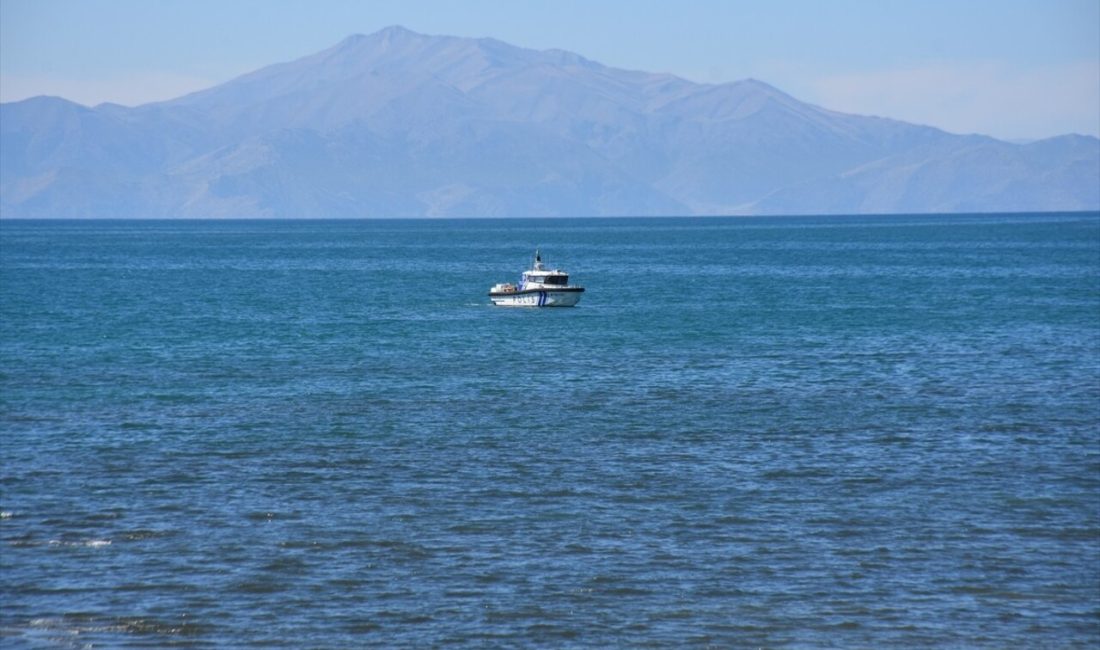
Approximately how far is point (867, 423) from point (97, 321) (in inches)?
1802

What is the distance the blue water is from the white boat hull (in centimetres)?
1373

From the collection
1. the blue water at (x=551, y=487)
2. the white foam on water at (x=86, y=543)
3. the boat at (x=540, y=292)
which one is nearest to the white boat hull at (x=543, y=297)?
the boat at (x=540, y=292)

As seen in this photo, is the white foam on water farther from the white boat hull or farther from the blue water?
the white boat hull

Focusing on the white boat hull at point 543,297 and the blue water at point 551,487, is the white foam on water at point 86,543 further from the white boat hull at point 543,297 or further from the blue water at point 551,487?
the white boat hull at point 543,297

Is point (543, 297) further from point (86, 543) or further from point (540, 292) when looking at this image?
point (86, 543)

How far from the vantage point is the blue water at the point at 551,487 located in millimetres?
22281

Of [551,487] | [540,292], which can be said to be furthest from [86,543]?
[540,292]

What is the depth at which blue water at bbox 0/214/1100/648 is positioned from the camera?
73.1 feet

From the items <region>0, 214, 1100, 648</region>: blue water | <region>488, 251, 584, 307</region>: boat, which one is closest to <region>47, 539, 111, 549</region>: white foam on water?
<region>0, 214, 1100, 648</region>: blue water

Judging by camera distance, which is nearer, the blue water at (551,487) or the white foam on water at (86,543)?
the blue water at (551,487)

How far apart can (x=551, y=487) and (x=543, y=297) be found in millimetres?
51871

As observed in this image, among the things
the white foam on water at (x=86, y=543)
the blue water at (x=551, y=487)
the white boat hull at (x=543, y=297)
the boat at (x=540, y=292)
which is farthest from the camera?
the boat at (x=540, y=292)

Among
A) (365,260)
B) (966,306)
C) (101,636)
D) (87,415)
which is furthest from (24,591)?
(365,260)

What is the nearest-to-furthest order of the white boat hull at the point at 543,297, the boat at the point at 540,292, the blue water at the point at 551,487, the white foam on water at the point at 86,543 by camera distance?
the blue water at the point at 551,487, the white foam on water at the point at 86,543, the white boat hull at the point at 543,297, the boat at the point at 540,292
